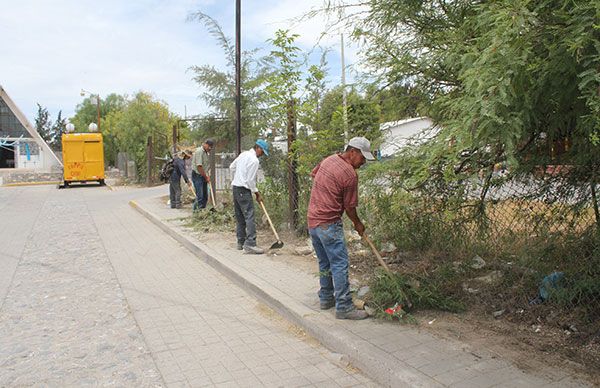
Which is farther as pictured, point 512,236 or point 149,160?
point 149,160

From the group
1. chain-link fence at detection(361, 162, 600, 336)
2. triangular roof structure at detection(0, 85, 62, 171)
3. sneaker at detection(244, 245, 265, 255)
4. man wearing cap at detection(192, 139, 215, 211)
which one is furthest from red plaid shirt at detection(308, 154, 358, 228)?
triangular roof structure at detection(0, 85, 62, 171)

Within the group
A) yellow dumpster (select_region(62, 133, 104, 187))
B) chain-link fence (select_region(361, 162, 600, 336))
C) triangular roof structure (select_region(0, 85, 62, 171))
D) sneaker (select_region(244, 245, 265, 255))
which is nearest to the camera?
chain-link fence (select_region(361, 162, 600, 336))

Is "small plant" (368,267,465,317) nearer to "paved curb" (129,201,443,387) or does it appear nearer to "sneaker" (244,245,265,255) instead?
"paved curb" (129,201,443,387)

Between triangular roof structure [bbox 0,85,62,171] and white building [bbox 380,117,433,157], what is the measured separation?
41.2m

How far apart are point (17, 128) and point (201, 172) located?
1495 inches

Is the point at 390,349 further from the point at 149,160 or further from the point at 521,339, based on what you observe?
the point at 149,160

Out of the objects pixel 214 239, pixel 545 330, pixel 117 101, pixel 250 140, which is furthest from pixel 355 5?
pixel 117 101

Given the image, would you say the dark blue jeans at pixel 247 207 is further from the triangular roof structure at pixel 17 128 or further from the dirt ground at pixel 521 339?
the triangular roof structure at pixel 17 128

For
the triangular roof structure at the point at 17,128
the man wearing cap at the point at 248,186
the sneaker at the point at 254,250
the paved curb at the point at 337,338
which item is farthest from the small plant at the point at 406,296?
the triangular roof structure at the point at 17,128

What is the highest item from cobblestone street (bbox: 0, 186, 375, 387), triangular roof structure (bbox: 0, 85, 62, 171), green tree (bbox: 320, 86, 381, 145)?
triangular roof structure (bbox: 0, 85, 62, 171)

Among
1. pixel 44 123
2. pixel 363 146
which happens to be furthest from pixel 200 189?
pixel 44 123

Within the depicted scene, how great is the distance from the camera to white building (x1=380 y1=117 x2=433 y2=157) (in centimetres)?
477

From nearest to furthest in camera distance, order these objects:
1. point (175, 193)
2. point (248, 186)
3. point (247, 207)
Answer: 1. point (248, 186)
2. point (247, 207)
3. point (175, 193)

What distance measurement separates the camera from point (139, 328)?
5.12 m
